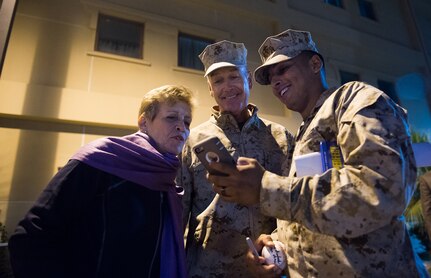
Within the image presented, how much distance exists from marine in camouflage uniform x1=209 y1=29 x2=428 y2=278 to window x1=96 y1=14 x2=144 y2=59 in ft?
17.4

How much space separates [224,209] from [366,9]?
40.6 feet

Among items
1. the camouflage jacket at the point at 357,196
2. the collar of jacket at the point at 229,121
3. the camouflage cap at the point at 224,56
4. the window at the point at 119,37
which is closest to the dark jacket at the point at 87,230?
the camouflage jacket at the point at 357,196

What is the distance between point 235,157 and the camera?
6.51ft

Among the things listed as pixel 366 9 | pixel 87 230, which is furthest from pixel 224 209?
pixel 366 9

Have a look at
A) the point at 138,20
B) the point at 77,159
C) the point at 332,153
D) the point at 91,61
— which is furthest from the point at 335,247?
the point at 138,20

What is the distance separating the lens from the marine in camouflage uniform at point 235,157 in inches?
68.9

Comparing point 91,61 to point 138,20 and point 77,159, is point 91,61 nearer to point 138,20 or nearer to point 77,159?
point 138,20

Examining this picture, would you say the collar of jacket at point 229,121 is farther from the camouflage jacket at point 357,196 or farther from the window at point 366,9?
the window at point 366,9

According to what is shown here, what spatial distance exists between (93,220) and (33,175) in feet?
13.3

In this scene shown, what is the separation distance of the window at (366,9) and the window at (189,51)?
322 inches

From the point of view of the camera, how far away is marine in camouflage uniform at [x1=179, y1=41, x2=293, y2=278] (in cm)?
175

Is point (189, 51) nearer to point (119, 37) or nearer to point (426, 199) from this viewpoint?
point (119, 37)

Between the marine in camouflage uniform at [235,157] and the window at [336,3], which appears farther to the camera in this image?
the window at [336,3]

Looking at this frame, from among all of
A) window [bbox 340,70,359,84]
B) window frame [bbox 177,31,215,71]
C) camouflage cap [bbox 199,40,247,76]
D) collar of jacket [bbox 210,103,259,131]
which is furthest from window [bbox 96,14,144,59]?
window [bbox 340,70,359,84]
